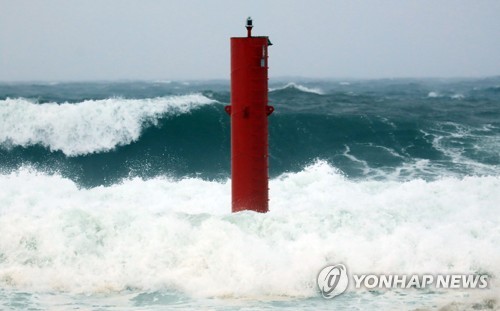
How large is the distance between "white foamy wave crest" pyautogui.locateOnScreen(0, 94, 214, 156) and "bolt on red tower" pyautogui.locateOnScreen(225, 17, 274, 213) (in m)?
8.12

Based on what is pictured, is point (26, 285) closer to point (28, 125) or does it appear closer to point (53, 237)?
point (53, 237)

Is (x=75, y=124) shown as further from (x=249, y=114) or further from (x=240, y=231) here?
(x=249, y=114)

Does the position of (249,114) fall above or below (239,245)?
above

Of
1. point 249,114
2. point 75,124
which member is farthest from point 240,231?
point 75,124

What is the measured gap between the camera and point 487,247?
9062 millimetres

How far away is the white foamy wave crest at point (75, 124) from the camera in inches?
656

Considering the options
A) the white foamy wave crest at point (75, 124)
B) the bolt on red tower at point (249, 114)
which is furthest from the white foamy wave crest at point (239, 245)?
the white foamy wave crest at point (75, 124)

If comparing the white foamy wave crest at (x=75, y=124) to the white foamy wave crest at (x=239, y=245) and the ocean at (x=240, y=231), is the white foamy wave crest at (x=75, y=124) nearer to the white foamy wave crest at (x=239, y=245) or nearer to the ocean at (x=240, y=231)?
the ocean at (x=240, y=231)

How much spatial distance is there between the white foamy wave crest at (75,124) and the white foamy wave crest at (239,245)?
20.3 feet

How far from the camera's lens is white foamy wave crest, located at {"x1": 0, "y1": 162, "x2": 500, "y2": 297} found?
27.9 ft

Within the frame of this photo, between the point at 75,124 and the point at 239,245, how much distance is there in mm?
9222

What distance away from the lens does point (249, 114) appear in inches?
340

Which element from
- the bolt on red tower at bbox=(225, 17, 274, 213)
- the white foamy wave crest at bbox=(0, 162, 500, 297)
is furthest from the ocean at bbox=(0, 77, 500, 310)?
the bolt on red tower at bbox=(225, 17, 274, 213)

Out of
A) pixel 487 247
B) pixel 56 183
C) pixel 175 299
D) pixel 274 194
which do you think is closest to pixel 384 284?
pixel 487 247
